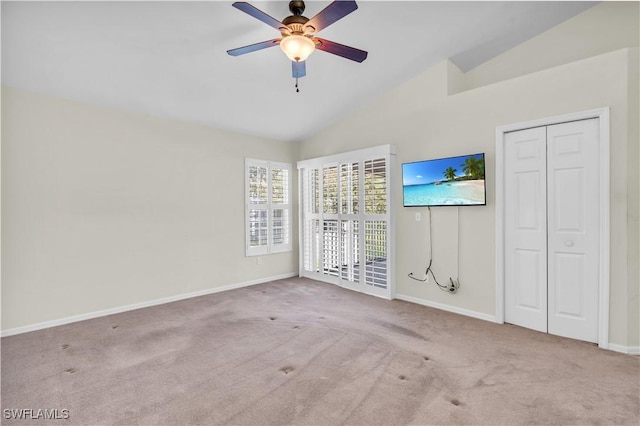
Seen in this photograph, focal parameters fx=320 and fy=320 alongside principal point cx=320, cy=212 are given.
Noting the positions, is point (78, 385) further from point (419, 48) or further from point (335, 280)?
point (419, 48)

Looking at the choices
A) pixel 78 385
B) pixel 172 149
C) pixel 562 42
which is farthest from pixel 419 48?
pixel 78 385

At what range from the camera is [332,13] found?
6.66 feet

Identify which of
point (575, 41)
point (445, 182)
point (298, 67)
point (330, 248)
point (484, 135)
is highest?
point (575, 41)

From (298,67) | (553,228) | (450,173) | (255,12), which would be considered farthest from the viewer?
(450,173)

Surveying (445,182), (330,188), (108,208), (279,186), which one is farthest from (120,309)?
(445,182)

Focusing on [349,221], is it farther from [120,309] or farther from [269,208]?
[120,309]

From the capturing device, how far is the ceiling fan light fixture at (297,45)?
90.4 inches

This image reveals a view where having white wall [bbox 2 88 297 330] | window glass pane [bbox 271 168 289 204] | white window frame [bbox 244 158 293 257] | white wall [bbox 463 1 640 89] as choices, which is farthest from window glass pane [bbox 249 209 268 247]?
white wall [bbox 463 1 640 89]

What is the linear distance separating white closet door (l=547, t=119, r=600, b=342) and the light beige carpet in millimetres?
267

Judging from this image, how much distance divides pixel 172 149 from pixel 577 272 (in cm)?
478

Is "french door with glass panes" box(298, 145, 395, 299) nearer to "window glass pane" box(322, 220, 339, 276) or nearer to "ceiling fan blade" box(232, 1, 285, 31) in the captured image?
"window glass pane" box(322, 220, 339, 276)

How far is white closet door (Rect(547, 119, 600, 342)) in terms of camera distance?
9.42ft

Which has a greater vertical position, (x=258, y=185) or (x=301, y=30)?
(x=301, y=30)

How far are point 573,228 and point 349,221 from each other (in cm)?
266
